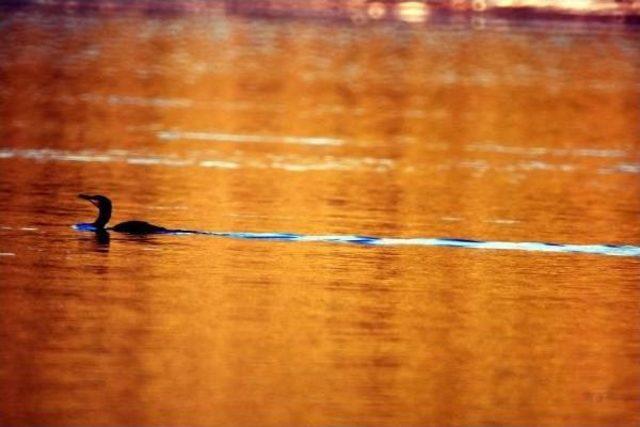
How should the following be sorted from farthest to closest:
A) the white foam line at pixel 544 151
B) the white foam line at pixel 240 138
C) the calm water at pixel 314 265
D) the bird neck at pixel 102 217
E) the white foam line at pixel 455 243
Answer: the white foam line at pixel 240 138 → the white foam line at pixel 544 151 → the bird neck at pixel 102 217 → the white foam line at pixel 455 243 → the calm water at pixel 314 265

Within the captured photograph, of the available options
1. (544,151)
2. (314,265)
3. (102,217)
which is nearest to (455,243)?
(314,265)

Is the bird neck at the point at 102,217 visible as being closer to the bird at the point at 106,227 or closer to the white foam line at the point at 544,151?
the bird at the point at 106,227

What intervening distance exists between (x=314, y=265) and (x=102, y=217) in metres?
3.04

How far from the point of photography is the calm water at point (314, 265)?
1484cm

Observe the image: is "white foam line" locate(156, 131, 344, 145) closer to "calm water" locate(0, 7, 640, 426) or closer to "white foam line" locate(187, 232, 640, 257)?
"calm water" locate(0, 7, 640, 426)

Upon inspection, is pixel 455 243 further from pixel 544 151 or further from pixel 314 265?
pixel 544 151

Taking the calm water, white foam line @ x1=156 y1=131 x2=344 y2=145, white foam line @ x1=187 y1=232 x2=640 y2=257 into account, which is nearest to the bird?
the calm water

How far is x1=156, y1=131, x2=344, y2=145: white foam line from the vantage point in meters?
35.6

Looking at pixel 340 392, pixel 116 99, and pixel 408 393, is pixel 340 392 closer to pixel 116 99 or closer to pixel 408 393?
pixel 408 393

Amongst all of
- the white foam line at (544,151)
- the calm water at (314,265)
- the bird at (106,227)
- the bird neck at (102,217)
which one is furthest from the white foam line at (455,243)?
the white foam line at (544,151)

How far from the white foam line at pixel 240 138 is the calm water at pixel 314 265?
106 mm

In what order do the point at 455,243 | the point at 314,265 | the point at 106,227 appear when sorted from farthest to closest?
the point at 106,227 → the point at 455,243 → the point at 314,265

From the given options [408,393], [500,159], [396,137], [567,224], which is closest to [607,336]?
[408,393]

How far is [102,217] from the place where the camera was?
73.6 ft
